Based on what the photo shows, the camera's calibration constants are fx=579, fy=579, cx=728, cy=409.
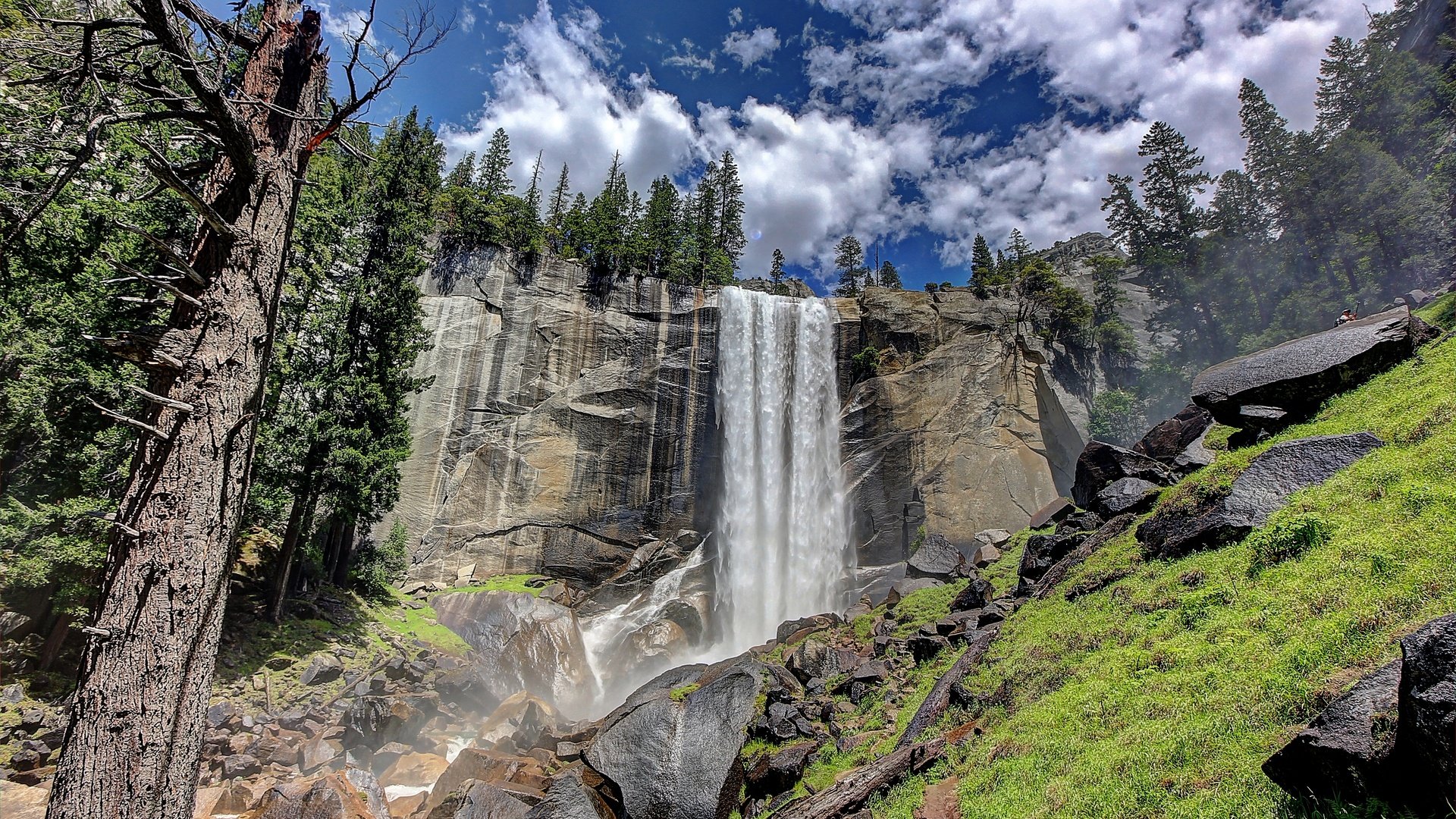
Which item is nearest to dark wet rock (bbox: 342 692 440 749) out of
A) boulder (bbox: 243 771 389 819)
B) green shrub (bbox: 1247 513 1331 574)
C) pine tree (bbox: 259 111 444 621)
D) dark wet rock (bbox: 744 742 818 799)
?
boulder (bbox: 243 771 389 819)

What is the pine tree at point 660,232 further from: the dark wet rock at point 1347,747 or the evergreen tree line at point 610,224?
the dark wet rock at point 1347,747

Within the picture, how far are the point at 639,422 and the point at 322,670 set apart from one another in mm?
17713

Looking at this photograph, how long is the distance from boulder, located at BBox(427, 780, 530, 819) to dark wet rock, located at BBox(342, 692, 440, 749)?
21.0 ft

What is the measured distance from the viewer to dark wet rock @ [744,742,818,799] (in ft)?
28.2

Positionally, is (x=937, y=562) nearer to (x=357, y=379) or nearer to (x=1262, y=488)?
(x=1262, y=488)

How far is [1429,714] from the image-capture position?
10.1 feet

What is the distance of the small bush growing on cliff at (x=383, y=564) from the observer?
22.8m

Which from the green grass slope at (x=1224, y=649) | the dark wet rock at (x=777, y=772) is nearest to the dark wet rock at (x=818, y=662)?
the dark wet rock at (x=777, y=772)

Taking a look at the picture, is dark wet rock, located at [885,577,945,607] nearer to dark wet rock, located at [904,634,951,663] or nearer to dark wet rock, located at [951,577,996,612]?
dark wet rock, located at [951,577,996,612]

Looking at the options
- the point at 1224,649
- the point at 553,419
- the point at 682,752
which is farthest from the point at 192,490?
the point at 553,419

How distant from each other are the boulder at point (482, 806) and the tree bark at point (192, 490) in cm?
557

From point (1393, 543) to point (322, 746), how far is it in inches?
720

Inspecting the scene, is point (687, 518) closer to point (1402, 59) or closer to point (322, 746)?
point (322, 746)

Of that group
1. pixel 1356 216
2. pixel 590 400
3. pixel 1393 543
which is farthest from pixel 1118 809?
pixel 1356 216
